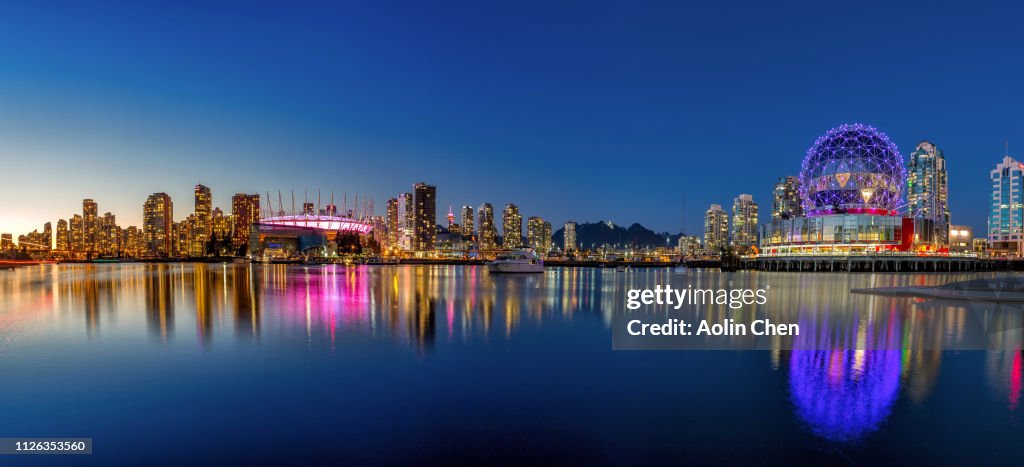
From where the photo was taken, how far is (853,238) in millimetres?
94812

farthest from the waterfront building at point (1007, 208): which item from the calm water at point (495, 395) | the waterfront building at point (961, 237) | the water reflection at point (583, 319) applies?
the calm water at point (495, 395)

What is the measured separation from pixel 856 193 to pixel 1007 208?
375ft

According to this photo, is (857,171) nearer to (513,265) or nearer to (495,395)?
(513,265)

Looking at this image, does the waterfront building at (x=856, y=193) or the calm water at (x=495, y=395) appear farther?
the waterfront building at (x=856, y=193)

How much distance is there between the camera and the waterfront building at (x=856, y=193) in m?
91.8

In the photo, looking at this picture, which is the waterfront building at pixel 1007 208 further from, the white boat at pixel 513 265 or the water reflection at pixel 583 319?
the water reflection at pixel 583 319

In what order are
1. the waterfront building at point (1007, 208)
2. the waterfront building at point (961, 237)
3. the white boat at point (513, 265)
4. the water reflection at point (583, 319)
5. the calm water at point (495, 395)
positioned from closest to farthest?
1. the calm water at point (495, 395)
2. the water reflection at point (583, 319)
3. the white boat at point (513, 265)
4. the waterfront building at point (961, 237)
5. the waterfront building at point (1007, 208)

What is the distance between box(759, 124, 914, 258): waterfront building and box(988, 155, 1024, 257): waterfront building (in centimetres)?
9991

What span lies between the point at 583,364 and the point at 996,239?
214 meters

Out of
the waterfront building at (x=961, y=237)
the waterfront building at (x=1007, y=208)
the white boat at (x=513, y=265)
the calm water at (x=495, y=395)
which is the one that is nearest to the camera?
the calm water at (x=495, y=395)

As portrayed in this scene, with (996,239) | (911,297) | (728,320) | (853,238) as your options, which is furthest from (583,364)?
(996,239)

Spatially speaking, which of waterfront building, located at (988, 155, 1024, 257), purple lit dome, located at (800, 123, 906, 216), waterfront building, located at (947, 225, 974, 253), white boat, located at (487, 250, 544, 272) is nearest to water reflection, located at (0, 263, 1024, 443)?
white boat, located at (487, 250, 544, 272)

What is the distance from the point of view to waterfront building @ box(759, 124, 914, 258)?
91750mm

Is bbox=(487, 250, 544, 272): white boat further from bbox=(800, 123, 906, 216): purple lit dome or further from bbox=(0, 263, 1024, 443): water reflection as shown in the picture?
bbox=(800, 123, 906, 216): purple lit dome
